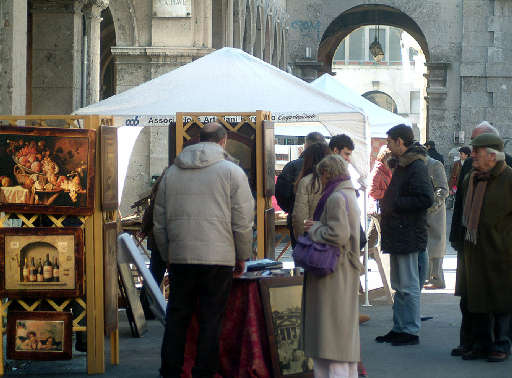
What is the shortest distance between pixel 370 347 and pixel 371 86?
61688 millimetres

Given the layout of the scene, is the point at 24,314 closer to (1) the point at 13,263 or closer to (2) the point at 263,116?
(1) the point at 13,263

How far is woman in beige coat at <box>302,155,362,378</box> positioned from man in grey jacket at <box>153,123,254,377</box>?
51 cm

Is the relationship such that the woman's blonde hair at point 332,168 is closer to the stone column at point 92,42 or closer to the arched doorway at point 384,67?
the stone column at point 92,42

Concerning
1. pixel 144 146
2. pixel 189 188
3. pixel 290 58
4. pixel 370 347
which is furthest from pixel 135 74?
pixel 290 58

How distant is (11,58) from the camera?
9.93m

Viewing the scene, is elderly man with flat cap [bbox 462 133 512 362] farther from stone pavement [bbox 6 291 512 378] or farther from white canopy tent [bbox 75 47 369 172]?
white canopy tent [bbox 75 47 369 172]

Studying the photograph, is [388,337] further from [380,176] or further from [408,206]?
[380,176]

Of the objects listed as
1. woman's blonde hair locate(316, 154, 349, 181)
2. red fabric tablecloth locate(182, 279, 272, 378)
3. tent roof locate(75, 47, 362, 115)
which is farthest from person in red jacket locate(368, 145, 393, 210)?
woman's blonde hair locate(316, 154, 349, 181)

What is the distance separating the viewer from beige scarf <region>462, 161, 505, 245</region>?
838 cm

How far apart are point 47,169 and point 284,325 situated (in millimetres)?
1954

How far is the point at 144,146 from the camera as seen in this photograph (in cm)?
1797

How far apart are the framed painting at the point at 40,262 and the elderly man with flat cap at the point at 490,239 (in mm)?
3013

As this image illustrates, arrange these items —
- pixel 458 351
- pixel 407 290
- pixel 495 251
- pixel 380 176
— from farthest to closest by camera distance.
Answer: pixel 380 176, pixel 407 290, pixel 458 351, pixel 495 251

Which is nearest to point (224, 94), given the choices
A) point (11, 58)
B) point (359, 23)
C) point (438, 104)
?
point (11, 58)
